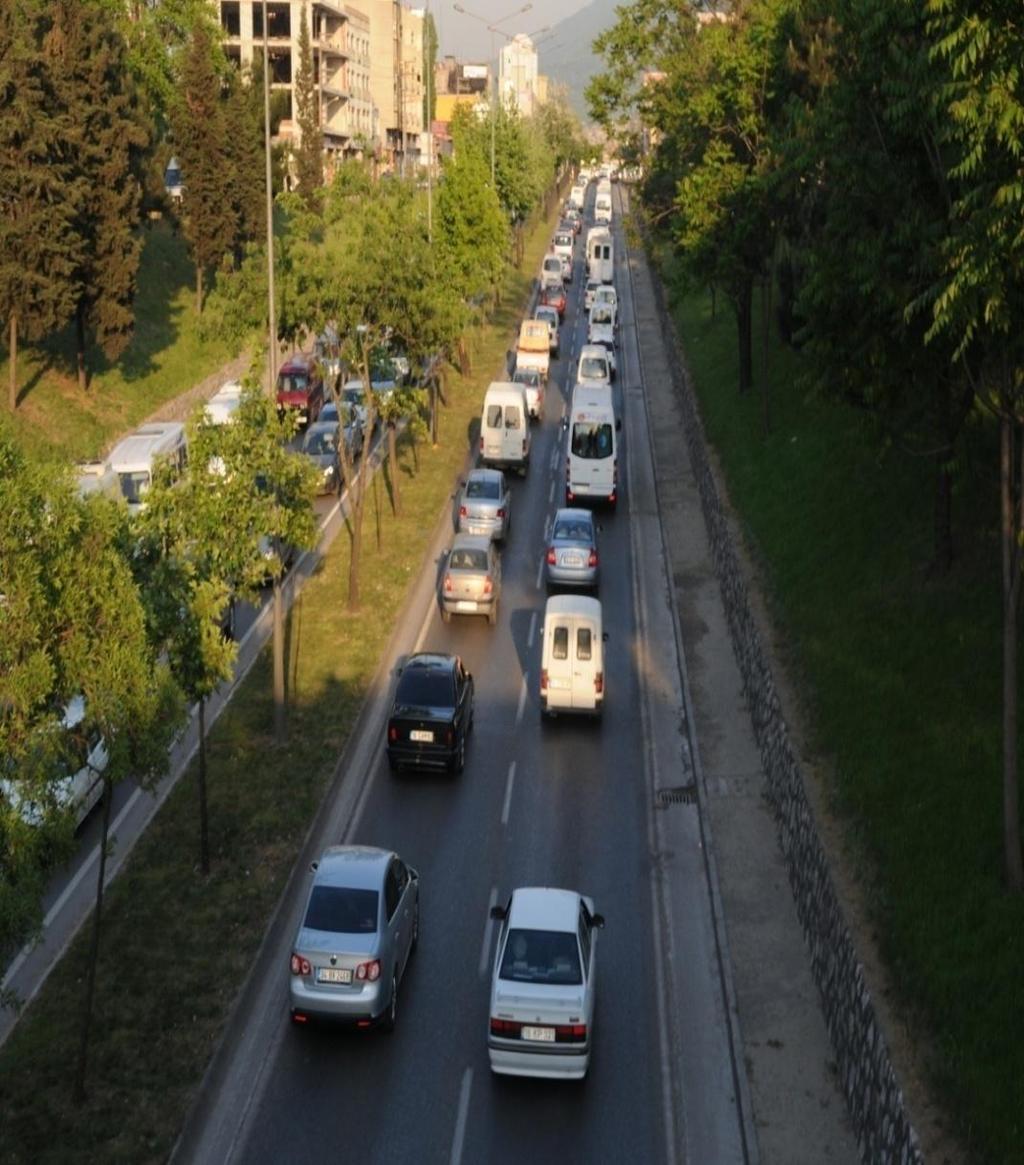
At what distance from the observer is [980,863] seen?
16.2 m

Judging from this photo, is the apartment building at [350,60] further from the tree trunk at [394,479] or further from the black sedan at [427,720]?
the black sedan at [427,720]

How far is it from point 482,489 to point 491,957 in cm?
1935

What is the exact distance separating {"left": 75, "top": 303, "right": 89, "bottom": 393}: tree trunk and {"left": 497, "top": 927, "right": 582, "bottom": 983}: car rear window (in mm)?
32653

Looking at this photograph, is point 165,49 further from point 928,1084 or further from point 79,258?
point 928,1084

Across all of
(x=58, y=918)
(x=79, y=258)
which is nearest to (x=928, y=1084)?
(x=58, y=918)

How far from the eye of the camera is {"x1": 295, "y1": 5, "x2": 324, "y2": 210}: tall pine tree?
265ft

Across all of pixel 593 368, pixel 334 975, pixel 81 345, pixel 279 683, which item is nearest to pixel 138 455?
pixel 81 345

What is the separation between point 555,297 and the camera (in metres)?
73.4

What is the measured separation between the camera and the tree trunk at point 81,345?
43969 mm

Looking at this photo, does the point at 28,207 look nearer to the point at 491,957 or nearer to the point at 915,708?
the point at 491,957

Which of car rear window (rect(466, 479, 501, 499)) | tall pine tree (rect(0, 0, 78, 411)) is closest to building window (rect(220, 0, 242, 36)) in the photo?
tall pine tree (rect(0, 0, 78, 411))

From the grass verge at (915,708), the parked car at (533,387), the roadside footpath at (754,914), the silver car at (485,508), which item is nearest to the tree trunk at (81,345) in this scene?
the parked car at (533,387)

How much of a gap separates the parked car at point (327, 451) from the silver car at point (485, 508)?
185 inches

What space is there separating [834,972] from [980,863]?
2095mm
